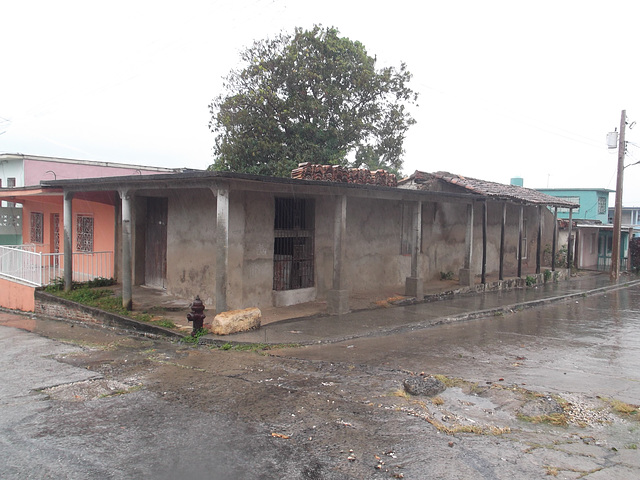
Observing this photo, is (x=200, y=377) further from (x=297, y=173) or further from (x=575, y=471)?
(x=297, y=173)

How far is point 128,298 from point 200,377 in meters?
5.08

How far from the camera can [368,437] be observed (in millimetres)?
4934

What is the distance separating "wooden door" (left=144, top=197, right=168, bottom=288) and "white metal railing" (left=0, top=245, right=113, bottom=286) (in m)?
1.85

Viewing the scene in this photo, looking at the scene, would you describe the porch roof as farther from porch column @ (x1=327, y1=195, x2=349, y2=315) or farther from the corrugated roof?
the corrugated roof

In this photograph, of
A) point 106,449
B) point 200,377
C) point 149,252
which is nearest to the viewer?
point 106,449

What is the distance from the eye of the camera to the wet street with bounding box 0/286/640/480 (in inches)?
173

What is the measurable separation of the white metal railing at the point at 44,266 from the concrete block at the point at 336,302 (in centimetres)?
728

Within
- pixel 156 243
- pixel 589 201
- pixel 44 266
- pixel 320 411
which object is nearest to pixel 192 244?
pixel 156 243

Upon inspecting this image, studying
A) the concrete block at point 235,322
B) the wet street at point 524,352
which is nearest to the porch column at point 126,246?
the concrete block at point 235,322

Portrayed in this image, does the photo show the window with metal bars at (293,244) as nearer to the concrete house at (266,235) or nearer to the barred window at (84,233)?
the concrete house at (266,235)

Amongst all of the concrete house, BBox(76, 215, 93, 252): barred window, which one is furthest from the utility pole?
BBox(76, 215, 93, 252): barred window

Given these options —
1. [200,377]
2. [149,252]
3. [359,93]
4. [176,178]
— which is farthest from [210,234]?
[359,93]

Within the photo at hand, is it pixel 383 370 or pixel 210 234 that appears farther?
pixel 210 234

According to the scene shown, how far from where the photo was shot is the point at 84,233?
1648 centimetres
